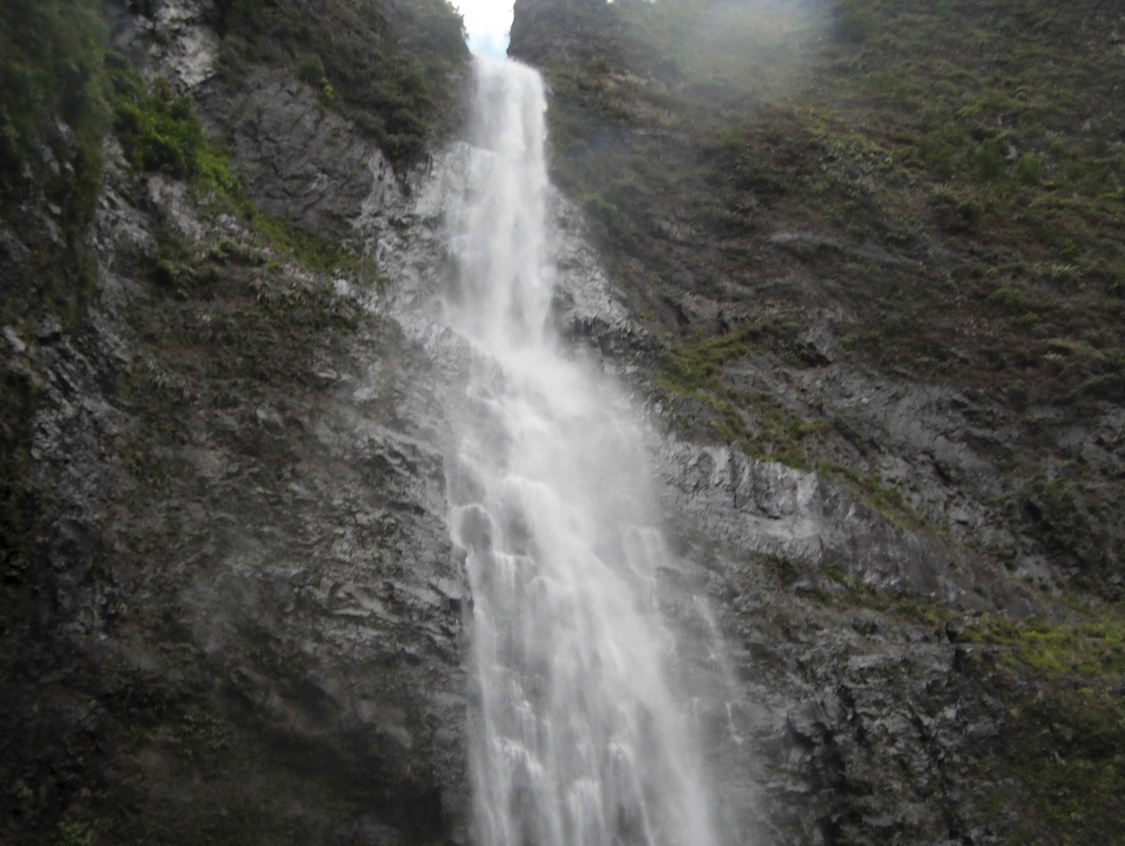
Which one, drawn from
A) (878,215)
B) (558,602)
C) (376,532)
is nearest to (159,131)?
(376,532)

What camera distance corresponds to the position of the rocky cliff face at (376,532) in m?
9.04

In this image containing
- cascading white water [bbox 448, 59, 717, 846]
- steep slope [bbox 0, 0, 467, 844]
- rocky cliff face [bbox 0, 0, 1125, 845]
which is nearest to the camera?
steep slope [bbox 0, 0, 467, 844]

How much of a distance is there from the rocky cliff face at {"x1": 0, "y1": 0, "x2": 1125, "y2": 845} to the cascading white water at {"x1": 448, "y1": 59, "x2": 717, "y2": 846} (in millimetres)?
496

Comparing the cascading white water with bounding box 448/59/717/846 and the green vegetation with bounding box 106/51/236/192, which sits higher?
the green vegetation with bounding box 106/51/236/192

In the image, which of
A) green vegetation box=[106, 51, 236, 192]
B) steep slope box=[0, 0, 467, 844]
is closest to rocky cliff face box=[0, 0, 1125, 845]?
steep slope box=[0, 0, 467, 844]

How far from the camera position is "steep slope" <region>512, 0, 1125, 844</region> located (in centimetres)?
1128

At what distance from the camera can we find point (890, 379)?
58.1 feet

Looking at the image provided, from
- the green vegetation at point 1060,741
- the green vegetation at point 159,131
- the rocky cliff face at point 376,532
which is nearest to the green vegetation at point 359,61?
the rocky cliff face at point 376,532

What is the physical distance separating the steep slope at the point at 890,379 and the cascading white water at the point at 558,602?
88cm

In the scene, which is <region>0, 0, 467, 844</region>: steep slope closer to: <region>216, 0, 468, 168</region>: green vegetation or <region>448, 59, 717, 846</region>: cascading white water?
<region>448, 59, 717, 846</region>: cascading white water

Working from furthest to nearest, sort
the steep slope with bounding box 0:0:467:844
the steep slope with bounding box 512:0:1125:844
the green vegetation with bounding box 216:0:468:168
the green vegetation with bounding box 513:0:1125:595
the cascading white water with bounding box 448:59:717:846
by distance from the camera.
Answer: the green vegetation with bounding box 216:0:468:168 → the green vegetation with bounding box 513:0:1125:595 → the steep slope with bounding box 512:0:1125:844 → the cascading white water with bounding box 448:59:717:846 → the steep slope with bounding box 0:0:467:844

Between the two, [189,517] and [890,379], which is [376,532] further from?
[890,379]

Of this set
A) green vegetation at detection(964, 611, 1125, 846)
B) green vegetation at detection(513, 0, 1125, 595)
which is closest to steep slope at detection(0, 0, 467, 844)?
green vegetation at detection(513, 0, 1125, 595)

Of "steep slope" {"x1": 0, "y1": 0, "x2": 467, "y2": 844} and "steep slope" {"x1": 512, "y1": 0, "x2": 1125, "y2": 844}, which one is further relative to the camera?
"steep slope" {"x1": 512, "y1": 0, "x2": 1125, "y2": 844}
